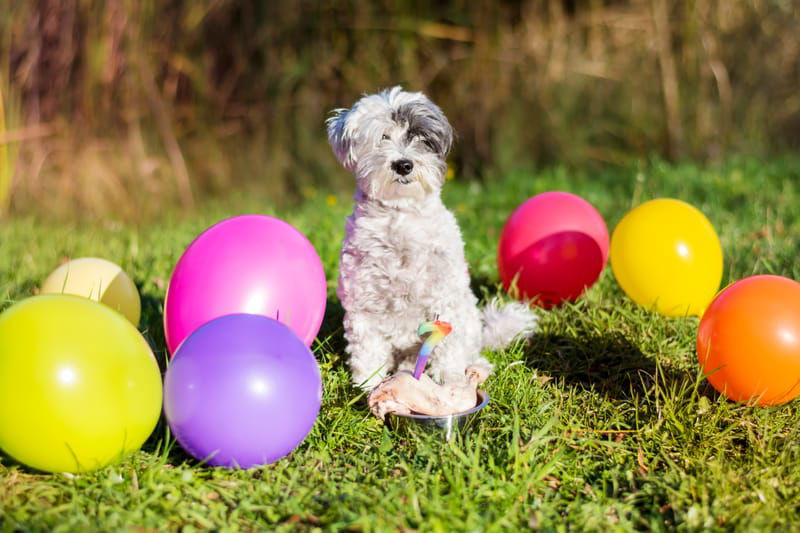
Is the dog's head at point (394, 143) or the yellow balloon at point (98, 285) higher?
the dog's head at point (394, 143)

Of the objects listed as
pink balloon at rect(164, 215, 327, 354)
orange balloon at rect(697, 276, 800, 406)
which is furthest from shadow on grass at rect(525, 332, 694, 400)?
pink balloon at rect(164, 215, 327, 354)

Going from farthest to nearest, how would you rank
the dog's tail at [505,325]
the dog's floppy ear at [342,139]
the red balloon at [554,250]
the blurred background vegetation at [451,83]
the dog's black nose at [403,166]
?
the blurred background vegetation at [451,83] < the red balloon at [554,250] < the dog's tail at [505,325] < the dog's floppy ear at [342,139] < the dog's black nose at [403,166]

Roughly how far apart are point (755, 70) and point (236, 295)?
318 inches

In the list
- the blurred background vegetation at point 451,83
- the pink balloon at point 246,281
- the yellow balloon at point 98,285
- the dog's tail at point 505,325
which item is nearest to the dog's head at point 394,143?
the pink balloon at point 246,281

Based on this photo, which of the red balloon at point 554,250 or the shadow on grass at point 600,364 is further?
the red balloon at point 554,250

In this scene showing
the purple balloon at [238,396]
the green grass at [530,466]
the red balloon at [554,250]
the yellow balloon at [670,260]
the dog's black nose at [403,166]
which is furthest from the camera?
the red balloon at [554,250]

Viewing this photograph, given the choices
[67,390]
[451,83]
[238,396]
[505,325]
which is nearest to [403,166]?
[505,325]

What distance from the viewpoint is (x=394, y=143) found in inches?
133

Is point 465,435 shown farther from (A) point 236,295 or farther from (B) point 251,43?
(B) point 251,43

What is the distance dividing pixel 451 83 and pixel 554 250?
480 cm

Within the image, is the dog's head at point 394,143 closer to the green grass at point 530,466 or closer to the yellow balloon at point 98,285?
the green grass at point 530,466

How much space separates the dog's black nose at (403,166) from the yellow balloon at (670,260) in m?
1.58

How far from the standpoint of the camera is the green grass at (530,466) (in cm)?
245

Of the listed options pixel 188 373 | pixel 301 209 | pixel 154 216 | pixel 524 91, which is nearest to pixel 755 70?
pixel 524 91
